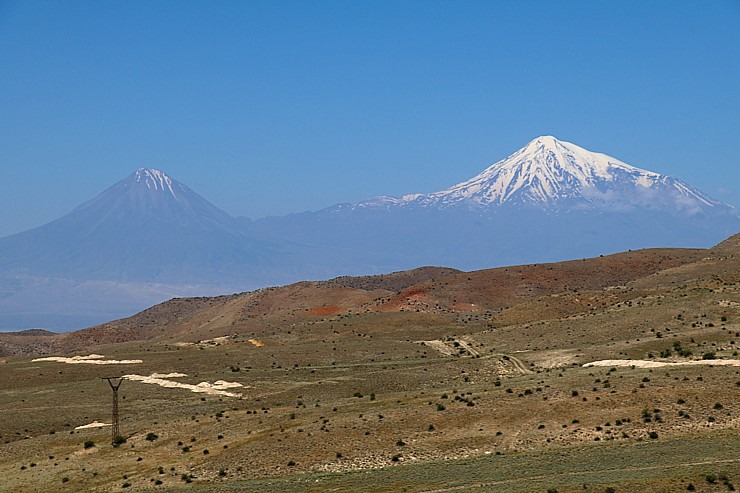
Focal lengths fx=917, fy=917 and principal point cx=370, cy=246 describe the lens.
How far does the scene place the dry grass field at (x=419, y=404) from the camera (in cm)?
4347

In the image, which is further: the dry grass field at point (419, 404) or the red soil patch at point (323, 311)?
the red soil patch at point (323, 311)

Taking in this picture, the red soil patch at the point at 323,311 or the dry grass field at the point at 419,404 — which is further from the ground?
the red soil patch at the point at 323,311

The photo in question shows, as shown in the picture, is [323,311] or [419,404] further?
[323,311]

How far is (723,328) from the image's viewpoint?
252ft

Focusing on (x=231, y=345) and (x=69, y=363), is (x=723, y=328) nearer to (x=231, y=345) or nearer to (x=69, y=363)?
(x=231, y=345)

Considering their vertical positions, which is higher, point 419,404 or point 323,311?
point 323,311

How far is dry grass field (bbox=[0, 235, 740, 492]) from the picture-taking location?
4347 cm

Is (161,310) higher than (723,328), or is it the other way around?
(161,310)

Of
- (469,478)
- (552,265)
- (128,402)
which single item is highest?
(552,265)

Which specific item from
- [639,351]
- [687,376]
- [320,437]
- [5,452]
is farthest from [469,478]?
[639,351]

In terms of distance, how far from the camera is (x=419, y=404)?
185 ft

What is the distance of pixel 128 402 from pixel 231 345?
32828 mm

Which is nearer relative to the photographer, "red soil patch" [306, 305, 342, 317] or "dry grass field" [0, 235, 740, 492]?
"dry grass field" [0, 235, 740, 492]

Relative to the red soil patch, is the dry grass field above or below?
below
